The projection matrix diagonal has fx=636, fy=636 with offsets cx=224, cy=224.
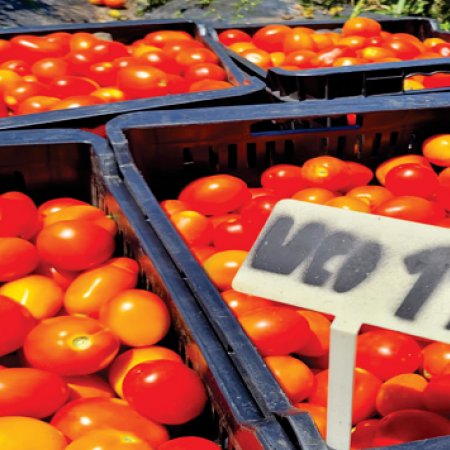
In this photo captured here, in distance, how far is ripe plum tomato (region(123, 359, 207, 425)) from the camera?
1120 mm

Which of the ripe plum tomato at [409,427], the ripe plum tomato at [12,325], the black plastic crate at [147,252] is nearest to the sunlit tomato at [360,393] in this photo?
the ripe plum tomato at [409,427]

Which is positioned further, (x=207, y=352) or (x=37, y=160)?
(x=37, y=160)

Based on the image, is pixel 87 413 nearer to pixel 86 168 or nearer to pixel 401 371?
pixel 401 371

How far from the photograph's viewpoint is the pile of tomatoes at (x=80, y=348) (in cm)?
111

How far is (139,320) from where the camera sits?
131cm

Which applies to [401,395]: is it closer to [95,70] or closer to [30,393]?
[30,393]

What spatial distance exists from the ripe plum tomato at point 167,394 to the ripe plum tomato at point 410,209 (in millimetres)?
804

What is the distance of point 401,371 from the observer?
133cm

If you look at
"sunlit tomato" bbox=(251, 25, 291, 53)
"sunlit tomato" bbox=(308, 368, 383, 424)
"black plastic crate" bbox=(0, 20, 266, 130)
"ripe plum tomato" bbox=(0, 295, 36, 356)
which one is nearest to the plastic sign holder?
"sunlit tomato" bbox=(308, 368, 383, 424)

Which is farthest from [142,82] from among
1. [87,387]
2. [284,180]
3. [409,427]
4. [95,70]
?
[409,427]

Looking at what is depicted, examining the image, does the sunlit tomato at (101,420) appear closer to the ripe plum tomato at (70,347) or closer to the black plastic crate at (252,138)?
the ripe plum tomato at (70,347)

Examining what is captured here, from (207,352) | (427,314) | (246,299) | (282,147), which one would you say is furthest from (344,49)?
(427,314)

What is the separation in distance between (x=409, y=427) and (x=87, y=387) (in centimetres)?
61

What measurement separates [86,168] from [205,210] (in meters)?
0.38
